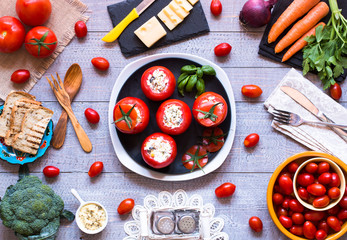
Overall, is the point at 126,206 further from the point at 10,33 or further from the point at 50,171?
the point at 10,33

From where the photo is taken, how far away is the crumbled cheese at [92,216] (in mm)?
2010

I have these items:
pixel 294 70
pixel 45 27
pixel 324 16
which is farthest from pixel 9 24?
pixel 324 16

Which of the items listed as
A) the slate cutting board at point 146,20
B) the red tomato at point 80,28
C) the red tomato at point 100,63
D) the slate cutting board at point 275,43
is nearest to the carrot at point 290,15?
the slate cutting board at point 275,43

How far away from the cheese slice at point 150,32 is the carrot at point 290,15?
0.64m

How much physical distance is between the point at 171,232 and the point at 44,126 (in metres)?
0.93

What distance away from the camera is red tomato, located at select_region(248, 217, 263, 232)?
203 cm

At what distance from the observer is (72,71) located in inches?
83.3

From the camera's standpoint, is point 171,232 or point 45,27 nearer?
point 171,232

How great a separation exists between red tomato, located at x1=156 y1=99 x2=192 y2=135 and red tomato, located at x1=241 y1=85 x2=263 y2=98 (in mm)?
381

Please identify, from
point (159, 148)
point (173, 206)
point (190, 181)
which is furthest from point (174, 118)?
point (173, 206)

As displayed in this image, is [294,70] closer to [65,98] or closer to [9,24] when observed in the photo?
[65,98]

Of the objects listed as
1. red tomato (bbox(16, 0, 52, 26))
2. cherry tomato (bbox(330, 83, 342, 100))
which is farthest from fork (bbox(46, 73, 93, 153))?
cherry tomato (bbox(330, 83, 342, 100))

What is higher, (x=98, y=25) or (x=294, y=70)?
(x=98, y=25)

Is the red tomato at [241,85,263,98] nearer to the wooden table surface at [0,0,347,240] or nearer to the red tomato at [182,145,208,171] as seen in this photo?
the wooden table surface at [0,0,347,240]
